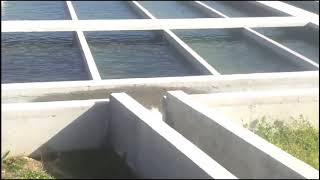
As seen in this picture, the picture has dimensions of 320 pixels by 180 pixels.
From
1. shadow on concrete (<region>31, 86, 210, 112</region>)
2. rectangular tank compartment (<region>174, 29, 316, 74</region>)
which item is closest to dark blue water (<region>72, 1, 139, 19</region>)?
rectangular tank compartment (<region>174, 29, 316, 74</region>)

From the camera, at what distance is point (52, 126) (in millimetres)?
7750

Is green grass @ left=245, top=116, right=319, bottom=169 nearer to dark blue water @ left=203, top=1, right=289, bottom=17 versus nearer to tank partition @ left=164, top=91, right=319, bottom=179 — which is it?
tank partition @ left=164, top=91, right=319, bottom=179

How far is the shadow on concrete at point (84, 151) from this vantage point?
7320mm

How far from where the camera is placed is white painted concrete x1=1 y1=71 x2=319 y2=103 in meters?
8.59

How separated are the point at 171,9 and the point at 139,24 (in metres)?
6.09

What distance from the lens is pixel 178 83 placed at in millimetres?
9188

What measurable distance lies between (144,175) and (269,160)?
1961 mm

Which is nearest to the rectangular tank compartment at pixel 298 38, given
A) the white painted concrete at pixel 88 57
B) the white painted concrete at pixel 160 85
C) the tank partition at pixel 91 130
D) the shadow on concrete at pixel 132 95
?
the white painted concrete at pixel 160 85

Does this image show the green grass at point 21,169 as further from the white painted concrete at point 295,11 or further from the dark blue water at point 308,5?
the dark blue water at point 308,5

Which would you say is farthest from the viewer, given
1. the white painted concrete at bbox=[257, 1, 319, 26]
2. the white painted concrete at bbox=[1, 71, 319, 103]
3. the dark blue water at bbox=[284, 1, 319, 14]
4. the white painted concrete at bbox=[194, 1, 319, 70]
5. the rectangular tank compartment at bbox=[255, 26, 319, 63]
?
the dark blue water at bbox=[284, 1, 319, 14]

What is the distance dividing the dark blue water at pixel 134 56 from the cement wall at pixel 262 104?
306cm

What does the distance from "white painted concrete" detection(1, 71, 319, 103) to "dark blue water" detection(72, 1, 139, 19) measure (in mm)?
8318

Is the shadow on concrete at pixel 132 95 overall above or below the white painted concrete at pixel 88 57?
below

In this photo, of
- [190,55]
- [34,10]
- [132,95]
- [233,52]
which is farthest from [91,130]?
[34,10]
